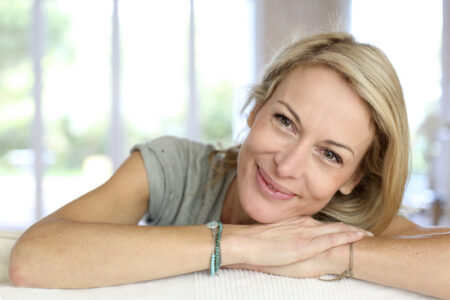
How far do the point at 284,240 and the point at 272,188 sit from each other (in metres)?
0.20

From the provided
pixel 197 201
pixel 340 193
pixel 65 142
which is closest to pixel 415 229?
pixel 340 193

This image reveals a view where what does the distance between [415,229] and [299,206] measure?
0.42 m

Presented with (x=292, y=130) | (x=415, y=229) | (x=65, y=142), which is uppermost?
(x=292, y=130)

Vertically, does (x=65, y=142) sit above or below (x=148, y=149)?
below

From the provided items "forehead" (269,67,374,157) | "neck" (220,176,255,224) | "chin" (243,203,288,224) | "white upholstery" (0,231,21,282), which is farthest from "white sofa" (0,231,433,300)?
"neck" (220,176,255,224)

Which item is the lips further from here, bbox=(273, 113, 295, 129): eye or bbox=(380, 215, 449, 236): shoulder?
bbox=(380, 215, 449, 236): shoulder

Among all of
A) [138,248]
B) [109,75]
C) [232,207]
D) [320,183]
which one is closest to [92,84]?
[109,75]

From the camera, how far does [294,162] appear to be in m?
1.16

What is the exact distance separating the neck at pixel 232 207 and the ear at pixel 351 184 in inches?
13.6

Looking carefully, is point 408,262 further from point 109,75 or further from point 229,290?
point 109,75

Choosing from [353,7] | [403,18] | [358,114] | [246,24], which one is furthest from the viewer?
[246,24]

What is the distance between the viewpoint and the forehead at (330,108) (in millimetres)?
1155

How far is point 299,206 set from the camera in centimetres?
126

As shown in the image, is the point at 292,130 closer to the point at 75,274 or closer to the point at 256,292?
the point at 256,292
